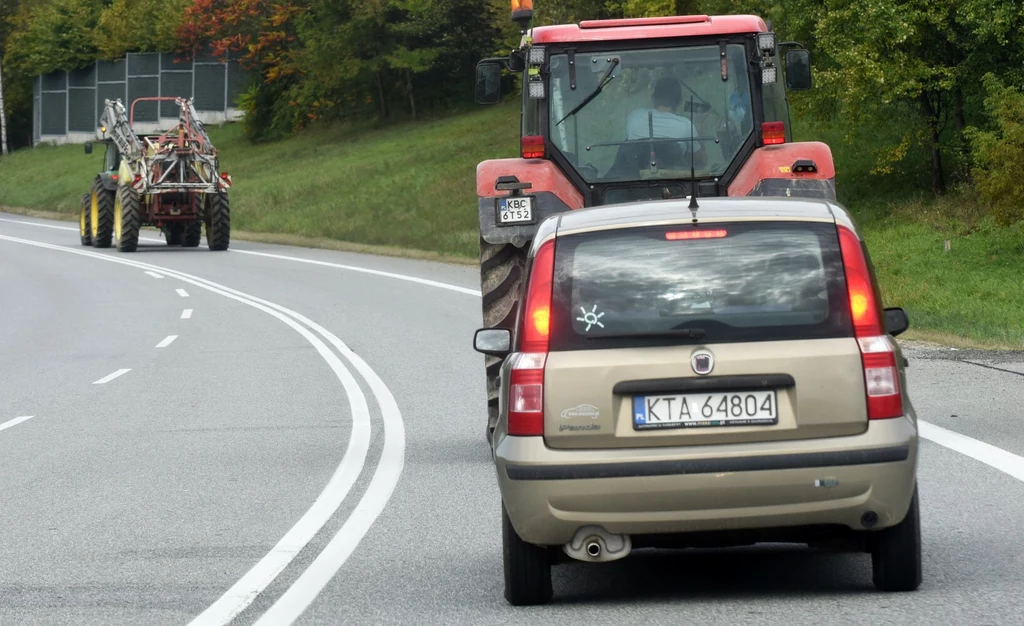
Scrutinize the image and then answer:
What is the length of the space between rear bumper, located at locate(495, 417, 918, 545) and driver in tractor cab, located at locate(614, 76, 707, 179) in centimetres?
519

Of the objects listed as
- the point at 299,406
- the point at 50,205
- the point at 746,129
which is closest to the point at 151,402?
the point at 299,406

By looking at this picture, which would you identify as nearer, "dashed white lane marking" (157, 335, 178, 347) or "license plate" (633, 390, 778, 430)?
"license plate" (633, 390, 778, 430)

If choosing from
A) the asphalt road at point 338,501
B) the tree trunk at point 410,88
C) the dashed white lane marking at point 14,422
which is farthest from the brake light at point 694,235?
the tree trunk at point 410,88

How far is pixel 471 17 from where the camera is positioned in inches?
2945

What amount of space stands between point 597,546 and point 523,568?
353 millimetres

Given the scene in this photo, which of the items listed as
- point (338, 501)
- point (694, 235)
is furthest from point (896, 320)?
point (338, 501)

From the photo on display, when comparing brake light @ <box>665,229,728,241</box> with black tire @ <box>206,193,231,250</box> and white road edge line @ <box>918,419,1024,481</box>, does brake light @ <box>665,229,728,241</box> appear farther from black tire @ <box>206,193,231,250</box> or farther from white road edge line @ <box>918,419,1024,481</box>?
black tire @ <box>206,193,231,250</box>

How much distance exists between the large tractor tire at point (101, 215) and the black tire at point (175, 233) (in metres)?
1.30

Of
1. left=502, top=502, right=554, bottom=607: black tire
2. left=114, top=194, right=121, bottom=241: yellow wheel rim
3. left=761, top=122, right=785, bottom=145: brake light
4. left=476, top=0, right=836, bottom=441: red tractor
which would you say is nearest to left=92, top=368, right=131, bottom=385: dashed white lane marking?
left=476, top=0, right=836, bottom=441: red tractor

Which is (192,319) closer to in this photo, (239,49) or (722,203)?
(722,203)

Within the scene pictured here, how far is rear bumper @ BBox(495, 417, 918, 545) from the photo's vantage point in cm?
604

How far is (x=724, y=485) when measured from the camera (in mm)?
6035

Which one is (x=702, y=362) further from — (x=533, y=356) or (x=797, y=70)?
(x=797, y=70)

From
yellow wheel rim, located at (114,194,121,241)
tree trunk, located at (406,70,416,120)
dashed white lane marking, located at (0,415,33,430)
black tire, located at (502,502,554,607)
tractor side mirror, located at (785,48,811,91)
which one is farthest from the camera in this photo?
tree trunk, located at (406,70,416,120)
